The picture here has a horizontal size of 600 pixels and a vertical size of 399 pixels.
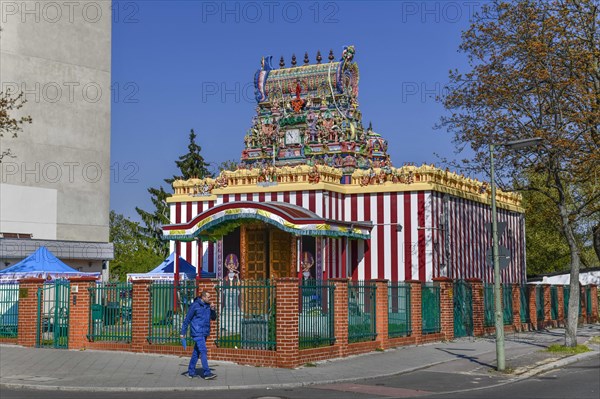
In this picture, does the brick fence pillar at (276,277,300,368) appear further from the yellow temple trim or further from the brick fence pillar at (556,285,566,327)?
the brick fence pillar at (556,285,566,327)

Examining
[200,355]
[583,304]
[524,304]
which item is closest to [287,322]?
[200,355]

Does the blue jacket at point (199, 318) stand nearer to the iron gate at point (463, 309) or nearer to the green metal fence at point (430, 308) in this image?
the green metal fence at point (430, 308)

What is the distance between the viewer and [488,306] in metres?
30.7

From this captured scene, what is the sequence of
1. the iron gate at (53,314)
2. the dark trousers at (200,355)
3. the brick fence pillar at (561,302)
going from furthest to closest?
the brick fence pillar at (561,302) < the iron gate at (53,314) < the dark trousers at (200,355)

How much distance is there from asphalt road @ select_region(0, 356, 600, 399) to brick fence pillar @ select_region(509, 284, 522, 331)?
12712mm

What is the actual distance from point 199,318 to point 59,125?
38.2 meters

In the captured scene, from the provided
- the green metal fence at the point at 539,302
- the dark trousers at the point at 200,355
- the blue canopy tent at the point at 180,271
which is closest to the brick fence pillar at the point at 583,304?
the green metal fence at the point at 539,302

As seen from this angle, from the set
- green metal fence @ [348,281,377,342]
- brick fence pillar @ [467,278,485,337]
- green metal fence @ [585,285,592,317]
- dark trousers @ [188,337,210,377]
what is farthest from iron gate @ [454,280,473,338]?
dark trousers @ [188,337,210,377]

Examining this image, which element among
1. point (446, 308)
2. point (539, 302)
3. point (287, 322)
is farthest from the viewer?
point (539, 302)

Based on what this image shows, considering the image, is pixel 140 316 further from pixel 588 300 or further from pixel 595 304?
pixel 595 304

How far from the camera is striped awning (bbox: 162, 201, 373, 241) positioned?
30.1 metres

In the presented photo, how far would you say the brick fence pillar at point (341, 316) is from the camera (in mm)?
21250

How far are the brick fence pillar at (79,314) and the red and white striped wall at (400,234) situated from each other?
10.0 m

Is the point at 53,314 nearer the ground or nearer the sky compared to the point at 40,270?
nearer the ground
